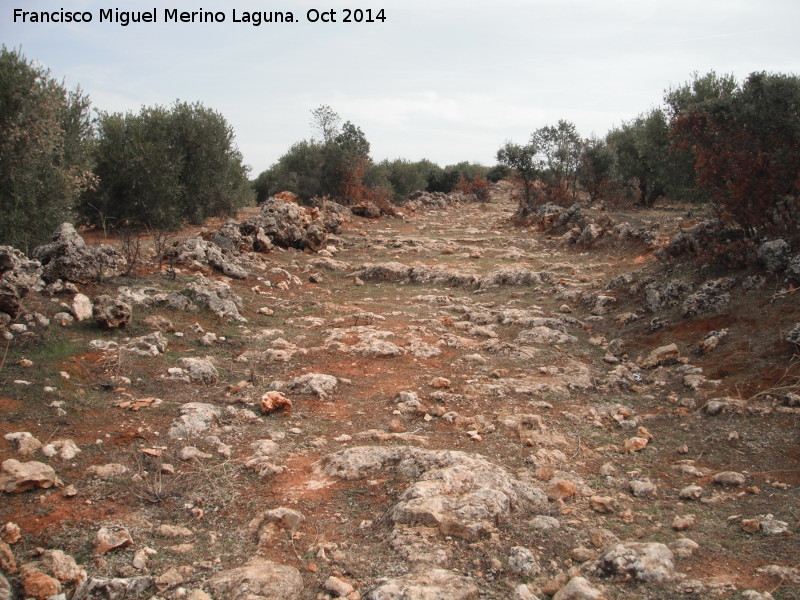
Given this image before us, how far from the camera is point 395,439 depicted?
5418 mm

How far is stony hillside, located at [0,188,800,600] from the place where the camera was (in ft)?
11.2

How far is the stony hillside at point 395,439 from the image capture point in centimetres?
342

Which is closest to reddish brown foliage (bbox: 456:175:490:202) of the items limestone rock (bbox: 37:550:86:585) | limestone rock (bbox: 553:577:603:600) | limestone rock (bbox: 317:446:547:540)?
limestone rock (bbox: 317:446:547:540)

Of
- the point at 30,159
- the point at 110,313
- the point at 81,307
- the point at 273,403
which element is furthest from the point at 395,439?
the point at 30,159

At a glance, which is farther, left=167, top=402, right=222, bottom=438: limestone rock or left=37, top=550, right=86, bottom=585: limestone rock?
left=167, top=402, right=222, bottom=438: limestone rock

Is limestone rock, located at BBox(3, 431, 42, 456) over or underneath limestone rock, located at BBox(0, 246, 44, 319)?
→ underneath

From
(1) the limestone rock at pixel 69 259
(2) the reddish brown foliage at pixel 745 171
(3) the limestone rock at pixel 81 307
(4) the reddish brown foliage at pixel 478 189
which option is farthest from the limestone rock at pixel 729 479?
(4) the reddish brown foliage at pixel 478 189

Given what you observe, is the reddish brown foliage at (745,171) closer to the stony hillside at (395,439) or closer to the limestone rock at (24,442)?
the stony hillside at (395,439)

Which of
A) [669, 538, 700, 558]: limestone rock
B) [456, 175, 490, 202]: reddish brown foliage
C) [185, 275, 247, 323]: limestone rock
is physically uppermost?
[456, 175, 490, 202]: reddish brown foliage

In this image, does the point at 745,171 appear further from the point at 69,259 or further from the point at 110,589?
the point at 69,259

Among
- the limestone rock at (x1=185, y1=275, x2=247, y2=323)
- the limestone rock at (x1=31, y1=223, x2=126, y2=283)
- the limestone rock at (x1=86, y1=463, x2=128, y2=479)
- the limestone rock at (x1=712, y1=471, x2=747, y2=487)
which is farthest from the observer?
the limestone rock at (x1=185, y1=275, x2=247, y2=323)

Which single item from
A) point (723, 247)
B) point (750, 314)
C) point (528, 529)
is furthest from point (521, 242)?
point (528, 529)

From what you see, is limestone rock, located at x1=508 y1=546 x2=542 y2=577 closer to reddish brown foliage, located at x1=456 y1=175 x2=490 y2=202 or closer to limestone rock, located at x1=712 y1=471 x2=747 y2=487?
limestone rock, located at x1=712 y1=471 x2=747 y2=487

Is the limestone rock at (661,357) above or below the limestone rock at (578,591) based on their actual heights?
above
